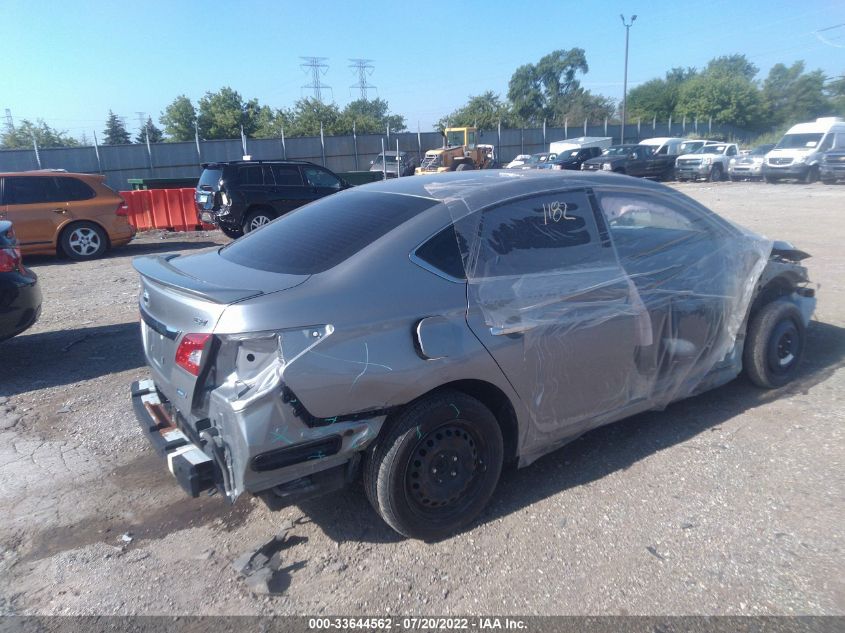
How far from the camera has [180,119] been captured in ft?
221

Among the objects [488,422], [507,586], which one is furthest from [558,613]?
[488,422]

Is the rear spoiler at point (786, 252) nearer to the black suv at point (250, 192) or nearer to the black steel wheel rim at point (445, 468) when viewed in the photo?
the black steel wheel rim at point (445, 468)

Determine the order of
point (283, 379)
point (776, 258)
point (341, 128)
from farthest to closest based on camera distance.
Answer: point (341, 128) < point (776, 258) < point (283, 379)

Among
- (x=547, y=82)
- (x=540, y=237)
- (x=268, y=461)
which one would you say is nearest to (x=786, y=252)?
(x=540, y=237)

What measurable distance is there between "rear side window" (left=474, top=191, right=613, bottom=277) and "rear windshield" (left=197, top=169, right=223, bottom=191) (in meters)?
11.6

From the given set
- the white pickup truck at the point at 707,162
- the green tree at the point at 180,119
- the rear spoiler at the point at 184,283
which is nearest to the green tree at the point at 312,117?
the green tree at the point at 180,119

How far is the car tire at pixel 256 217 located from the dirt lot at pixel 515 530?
927 centimetres

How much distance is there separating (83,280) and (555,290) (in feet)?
29.7

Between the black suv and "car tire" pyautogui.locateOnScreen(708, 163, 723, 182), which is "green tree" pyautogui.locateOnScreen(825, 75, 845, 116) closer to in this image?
"car tire" pyautogui.locateOnScreen(708, 163, 723, 182)

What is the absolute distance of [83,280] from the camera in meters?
10.1

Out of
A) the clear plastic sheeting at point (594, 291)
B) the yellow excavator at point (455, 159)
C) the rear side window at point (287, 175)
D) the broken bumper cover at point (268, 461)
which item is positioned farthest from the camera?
the yellow excavator at point (455, 159)

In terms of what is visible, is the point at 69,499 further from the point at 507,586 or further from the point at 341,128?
the point at 341,128

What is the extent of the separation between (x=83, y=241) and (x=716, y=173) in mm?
27807

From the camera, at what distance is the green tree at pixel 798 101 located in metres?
61.1
